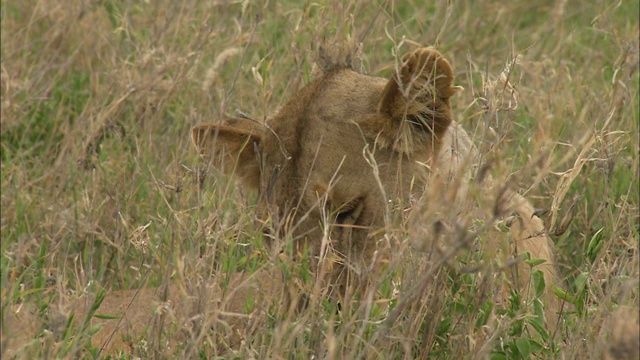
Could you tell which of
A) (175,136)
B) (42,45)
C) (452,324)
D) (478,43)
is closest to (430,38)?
(478,43)

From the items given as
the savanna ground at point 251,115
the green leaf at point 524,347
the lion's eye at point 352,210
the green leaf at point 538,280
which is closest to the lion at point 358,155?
the lion's eye at point 352,210

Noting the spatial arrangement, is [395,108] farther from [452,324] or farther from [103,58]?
[103,58]

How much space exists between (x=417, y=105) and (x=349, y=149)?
0.95 ft

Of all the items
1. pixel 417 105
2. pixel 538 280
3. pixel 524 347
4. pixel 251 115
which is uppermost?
pixel 417 105

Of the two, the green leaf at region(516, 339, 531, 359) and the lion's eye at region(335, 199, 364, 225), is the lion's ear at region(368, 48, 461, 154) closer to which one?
the lion's eye at region(335, 199, 364, 225)

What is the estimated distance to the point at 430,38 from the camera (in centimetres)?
580

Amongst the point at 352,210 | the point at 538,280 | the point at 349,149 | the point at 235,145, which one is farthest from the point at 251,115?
the point at 538,280

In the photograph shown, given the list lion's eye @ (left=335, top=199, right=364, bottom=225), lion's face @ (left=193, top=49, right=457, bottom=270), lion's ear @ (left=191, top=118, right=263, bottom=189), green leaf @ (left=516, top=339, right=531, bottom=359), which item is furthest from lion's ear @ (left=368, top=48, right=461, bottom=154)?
green leaf @ (left=516, top=339, right=531, bottom=359)

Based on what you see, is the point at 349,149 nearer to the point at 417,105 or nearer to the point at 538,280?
the point at 417,105

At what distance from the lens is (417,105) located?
10.9 feet

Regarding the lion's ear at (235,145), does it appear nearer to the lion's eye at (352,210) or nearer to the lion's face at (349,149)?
the lion's face at (349,149)

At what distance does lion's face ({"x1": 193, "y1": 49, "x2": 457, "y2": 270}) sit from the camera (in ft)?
10.9

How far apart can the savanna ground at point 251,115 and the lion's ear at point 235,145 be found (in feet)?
0.32

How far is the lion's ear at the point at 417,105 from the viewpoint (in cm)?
320
